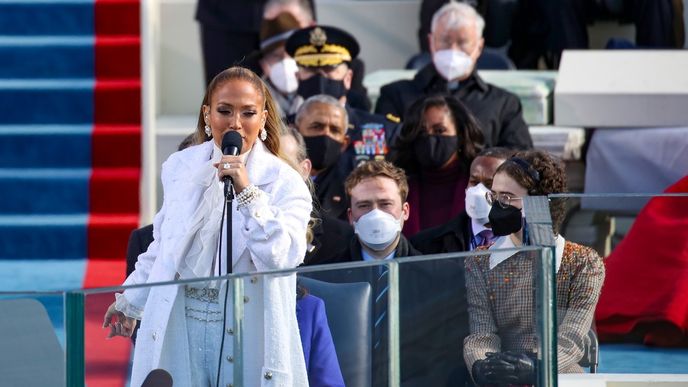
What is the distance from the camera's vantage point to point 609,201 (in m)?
5.01

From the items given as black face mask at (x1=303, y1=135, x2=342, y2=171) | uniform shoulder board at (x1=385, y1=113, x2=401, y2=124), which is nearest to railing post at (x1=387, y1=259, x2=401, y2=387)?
black face mask at (x1=303, y1=135, x2=342, y2=171)

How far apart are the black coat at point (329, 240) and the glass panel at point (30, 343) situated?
2059 mm

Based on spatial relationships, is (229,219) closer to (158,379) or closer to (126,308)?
(126,308)

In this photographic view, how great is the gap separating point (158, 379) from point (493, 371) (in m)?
0.88

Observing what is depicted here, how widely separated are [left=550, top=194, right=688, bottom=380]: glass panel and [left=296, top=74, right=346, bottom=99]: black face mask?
2.51 meters

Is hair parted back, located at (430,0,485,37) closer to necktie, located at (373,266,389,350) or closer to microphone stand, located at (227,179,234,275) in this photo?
microphone stand, located at (227,179,234,275)

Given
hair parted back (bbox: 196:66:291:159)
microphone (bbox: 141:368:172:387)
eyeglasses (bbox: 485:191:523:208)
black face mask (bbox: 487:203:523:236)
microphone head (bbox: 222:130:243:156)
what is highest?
hair parted back (bbox: 196:66:291:159)

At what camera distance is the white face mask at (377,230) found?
5621mm

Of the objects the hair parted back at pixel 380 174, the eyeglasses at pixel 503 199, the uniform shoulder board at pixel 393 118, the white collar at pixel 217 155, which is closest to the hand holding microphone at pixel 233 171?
the white collar at pixel 217 155

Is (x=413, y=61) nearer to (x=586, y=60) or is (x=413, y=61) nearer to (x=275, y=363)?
(x=586, y=60)

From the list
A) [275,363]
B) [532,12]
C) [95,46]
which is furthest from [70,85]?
[275,363]

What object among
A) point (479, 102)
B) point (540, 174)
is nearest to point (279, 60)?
point (479, 102)

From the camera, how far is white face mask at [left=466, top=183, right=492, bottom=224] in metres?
6.05

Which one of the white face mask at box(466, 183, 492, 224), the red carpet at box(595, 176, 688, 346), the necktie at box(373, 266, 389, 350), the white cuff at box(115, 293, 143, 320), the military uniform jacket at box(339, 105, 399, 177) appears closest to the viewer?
the white cuff at box(115, 293, 143, 320)
